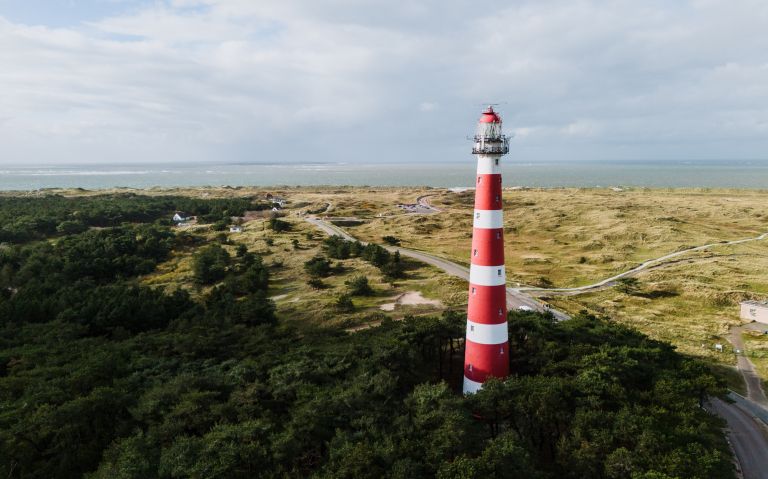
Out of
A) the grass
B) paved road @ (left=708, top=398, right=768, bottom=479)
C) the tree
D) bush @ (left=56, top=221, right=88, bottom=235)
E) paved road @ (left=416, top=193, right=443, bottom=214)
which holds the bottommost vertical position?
paved road @ (left=708, top=398, right=768, bottom=479)

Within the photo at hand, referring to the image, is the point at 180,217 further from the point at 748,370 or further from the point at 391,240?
the point at 748,370

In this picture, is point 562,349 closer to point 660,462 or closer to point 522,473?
point 660,462

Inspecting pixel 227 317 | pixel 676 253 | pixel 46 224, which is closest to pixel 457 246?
pixel 676 253

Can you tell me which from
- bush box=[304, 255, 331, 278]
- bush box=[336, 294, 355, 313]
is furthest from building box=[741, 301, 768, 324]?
bush box=[304, 255, 331, 278]

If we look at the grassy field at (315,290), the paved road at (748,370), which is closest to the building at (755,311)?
the paved road at (748,370)

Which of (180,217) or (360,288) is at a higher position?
(180,217)

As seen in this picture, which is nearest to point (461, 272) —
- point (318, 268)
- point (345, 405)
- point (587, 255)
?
point (318, 268)

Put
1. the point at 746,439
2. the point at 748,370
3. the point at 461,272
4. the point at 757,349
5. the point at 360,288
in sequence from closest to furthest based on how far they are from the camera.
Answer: the point at 746,439
the point at 748,370
the point at 757,349
the point at 360,288
the point at 461,272

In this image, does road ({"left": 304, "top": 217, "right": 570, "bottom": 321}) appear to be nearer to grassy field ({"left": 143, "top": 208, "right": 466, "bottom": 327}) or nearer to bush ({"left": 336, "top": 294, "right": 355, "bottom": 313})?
grassy field ({"left": 143, "top": 208, "right": 466, "bottom": 327})
